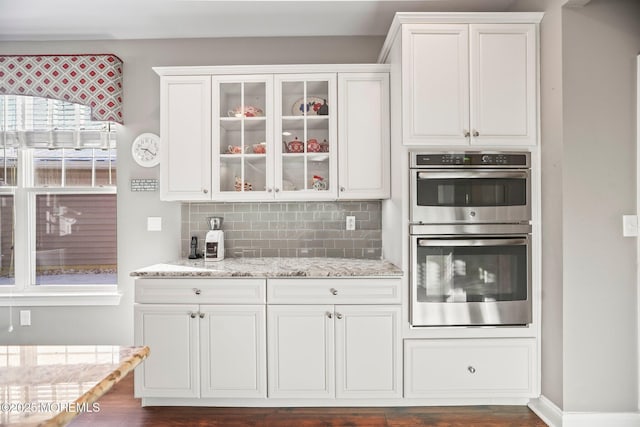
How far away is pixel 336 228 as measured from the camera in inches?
125

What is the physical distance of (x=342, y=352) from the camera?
245cm

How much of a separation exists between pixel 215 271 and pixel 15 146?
2.10 m

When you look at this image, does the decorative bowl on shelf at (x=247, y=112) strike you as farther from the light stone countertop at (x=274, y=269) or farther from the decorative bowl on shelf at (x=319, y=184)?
the light stone countertop at (x=274, y=269)

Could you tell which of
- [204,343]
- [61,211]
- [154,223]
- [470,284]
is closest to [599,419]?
[470,284]

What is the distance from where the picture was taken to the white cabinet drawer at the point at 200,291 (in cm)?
248

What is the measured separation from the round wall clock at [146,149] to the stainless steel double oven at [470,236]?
2013mm

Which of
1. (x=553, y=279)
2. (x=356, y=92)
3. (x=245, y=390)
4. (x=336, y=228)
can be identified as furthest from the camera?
(x=336, y=228)

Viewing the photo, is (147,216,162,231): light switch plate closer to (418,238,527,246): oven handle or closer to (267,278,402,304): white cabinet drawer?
(267,278,402,304): white cabinet drawer

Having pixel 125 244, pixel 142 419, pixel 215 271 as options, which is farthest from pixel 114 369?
pixel 125 244

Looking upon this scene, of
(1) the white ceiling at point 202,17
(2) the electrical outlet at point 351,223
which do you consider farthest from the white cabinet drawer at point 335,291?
(1) the white ceiling at point 202,17

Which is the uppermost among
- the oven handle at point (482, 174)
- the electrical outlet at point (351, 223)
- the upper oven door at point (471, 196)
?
the oven handle at point (482, 174)

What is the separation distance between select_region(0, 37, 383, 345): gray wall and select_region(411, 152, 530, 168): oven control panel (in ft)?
3.89

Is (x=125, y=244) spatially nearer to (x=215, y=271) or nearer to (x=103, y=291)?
(x=103, y=291)

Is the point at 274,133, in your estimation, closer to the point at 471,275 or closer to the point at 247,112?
the point at 247,112
